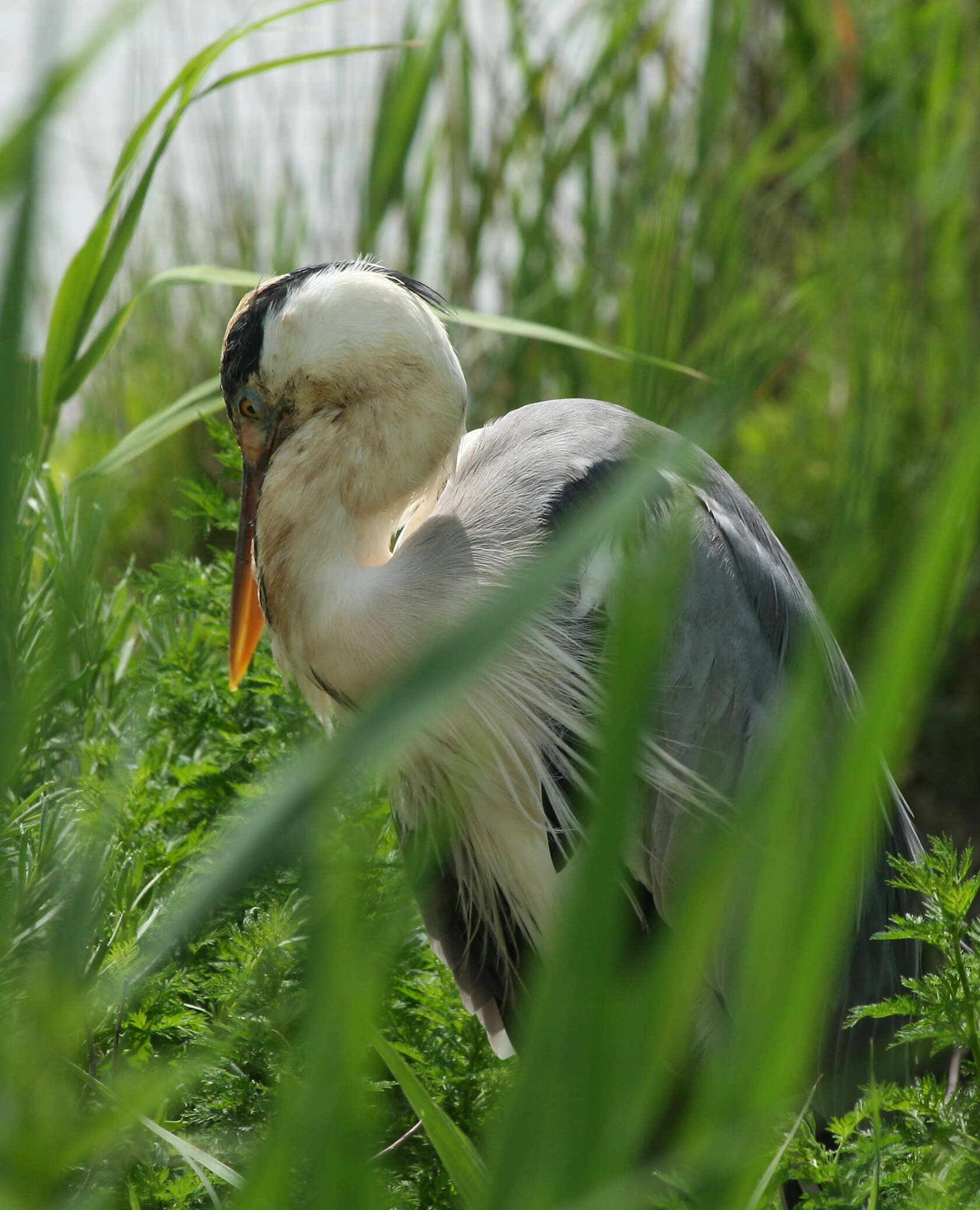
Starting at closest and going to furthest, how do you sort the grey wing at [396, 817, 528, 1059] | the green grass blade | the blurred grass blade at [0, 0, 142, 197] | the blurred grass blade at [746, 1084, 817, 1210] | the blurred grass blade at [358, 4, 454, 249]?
the blurred grass blade at [0, 0, 142, 197] → the blurred grass blade at [746, 1084, 817, 1210] → the green grass blade → the grey wing at [396, 817, 528, 1059] → the blurred grass blade at [358, 4, 454, 249]

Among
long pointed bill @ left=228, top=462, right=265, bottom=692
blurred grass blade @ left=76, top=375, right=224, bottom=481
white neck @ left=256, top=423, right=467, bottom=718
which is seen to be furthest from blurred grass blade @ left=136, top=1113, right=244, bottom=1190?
blurred grass blade @ left=76, top=375, right=224, bottom=481

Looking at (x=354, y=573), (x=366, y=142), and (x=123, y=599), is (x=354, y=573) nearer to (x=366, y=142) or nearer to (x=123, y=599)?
(x=123, y=599)

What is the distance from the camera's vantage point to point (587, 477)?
1666 millimetres

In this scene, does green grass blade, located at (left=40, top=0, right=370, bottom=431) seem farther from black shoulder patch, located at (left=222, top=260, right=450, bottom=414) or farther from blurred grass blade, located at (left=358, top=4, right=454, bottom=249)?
blurred grass blade, located at (left=358, top=4, right=454, bottom=249)

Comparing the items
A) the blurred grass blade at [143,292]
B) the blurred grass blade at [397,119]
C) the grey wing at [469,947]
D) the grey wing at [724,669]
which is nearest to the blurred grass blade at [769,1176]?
the grey wing at [724,669]

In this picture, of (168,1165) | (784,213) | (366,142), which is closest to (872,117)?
(784,213)

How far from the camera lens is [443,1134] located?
944 mm

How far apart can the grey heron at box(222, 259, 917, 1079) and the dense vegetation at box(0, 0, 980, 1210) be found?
136 mm

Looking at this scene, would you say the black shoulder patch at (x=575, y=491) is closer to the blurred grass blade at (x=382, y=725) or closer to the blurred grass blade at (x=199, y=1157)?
the blurred grass blade at (x=199, y=1157)

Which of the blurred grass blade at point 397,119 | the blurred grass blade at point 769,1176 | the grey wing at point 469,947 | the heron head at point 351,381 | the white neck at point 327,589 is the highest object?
the blurred grass blade at point 397,119

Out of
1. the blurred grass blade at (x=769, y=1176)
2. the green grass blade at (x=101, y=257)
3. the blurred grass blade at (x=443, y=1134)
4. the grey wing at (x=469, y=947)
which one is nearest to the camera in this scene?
the blurred grass blade at (x=443, y=1134)

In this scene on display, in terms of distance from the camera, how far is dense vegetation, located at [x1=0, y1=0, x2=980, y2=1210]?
1.96 feet

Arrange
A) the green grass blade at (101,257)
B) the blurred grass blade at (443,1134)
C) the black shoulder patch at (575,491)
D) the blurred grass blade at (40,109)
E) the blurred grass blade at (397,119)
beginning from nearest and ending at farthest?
1. the blurred grass blade at (40,109)
2. the blurred grass blade at (443,1134)
3. the black shoulder patch at (575,491)
4. the green grass blade at (101,257)
5. the blurred grass blade at (397,119)

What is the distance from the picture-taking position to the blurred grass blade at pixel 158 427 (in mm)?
1808
